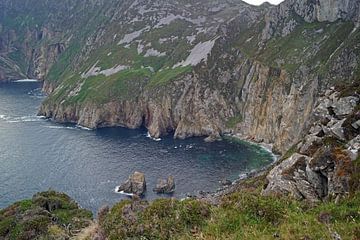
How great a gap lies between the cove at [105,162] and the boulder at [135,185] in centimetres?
192

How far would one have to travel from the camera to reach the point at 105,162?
128m

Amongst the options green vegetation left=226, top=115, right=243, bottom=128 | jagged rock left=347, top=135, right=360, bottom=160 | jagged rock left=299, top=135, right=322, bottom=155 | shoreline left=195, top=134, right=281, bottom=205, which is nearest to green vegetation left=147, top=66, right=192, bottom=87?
green vegetation left=226, top=115, right=243, bottom=128

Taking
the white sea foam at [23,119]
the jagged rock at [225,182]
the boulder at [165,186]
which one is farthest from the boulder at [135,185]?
the white sea foam at [23,119]

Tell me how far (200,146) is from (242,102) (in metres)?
32.3

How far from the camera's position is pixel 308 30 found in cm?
15362

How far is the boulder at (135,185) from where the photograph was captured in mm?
102856

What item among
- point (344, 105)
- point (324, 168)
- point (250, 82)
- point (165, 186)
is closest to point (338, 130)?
point (344, 105)

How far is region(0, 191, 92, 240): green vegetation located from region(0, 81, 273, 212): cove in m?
31.1

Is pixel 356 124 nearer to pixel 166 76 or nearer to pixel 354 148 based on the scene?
pixel 354 148

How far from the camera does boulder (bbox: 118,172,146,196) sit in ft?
337

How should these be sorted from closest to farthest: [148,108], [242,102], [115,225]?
[115,225]
[242,102]
[148,108]

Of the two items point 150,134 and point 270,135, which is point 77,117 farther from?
point 270,135

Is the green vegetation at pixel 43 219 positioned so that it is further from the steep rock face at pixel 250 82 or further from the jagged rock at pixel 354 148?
the steep rock face at pixel 250 82

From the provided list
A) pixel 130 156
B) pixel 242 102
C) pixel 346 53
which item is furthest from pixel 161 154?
pixel 346 53
